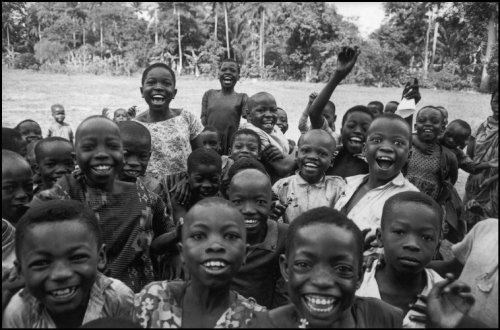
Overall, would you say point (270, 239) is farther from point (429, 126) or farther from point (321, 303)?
point (429, 126)

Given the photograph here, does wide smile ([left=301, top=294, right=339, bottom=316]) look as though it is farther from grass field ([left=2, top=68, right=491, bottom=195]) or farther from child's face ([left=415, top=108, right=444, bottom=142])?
grass field ([left=2, top=68, right=491, bottom=195])

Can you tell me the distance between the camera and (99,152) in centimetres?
248

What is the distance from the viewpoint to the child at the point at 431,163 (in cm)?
404

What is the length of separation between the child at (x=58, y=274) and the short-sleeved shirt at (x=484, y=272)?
4.15 feet

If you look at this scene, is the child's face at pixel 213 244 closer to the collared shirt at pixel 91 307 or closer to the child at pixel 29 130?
the collared shirt at pixel 91 307

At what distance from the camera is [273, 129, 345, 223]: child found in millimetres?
3072

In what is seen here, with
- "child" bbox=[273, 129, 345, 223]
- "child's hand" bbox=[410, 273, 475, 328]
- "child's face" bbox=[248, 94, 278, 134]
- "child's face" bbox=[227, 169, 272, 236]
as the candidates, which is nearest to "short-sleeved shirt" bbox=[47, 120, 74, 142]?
"child's face" bbox=[248, 94, 278, 134]

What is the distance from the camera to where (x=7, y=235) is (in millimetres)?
2113

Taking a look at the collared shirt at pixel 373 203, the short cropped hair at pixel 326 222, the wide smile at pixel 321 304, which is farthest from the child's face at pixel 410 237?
the wide smile at pixel 321 304

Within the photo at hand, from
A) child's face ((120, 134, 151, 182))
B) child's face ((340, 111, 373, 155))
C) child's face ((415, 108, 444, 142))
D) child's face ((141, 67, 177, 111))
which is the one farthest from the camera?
child's face ((415, 108, 444, 142))

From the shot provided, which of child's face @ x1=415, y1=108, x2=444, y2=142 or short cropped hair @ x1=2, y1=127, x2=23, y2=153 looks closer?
short cropped hair @ x1=2, y1=127, x2=23, y2=153

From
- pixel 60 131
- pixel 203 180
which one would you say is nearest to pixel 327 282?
pixel 203 180

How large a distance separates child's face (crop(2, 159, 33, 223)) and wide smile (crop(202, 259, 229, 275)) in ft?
3.40

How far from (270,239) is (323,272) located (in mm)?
852
